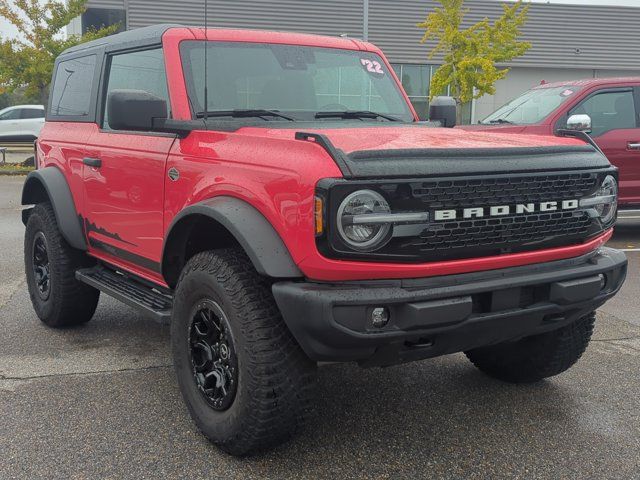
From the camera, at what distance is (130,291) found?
393 centimetres

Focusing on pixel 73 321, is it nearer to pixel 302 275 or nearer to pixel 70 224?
pixel 70 224

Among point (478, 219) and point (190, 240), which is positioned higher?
point (478, 219)

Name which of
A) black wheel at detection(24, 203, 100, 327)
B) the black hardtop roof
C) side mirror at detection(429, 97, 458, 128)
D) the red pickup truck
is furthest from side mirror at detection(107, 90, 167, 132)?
the red pickup truck

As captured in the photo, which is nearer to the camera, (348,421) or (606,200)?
(606,200)

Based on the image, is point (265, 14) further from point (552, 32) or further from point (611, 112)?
point (611, 112)

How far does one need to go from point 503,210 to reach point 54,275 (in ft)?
10.4

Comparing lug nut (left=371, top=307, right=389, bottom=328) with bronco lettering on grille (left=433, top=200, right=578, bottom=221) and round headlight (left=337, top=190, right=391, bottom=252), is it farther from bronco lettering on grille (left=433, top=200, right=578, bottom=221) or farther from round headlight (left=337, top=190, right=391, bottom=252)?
bronco lettering on grille (left=433, top=200, right=578, bottom=221)

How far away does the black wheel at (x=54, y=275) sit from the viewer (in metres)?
4.55

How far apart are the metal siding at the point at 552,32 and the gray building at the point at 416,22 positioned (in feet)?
0.12

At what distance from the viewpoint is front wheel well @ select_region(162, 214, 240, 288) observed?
3104 mm

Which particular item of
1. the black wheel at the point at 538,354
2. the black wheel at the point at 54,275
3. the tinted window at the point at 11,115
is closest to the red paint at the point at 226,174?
the black wheel at the point at 54,275

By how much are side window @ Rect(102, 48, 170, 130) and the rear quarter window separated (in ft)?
0.96

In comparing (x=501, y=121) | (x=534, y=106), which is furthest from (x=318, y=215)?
(x=534, y=106)

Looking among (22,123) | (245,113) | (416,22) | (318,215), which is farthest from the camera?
(416,22)
